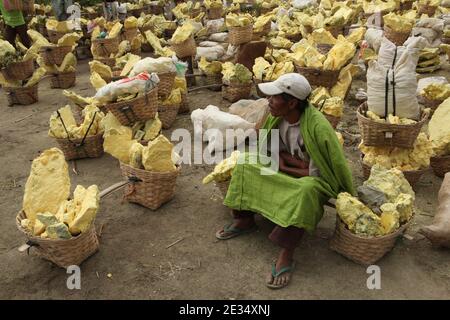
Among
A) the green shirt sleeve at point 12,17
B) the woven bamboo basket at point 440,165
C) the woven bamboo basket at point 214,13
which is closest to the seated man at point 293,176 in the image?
the woven bamboo basket at point 440,165

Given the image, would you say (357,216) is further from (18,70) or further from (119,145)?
(18,70)

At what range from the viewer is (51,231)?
2572 millimetres

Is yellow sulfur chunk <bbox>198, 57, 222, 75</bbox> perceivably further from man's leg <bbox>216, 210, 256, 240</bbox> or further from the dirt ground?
man's leg <bbox>216, 210, 256, 240</bbox>

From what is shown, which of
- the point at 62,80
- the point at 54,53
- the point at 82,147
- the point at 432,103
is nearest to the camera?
the point at 82,147

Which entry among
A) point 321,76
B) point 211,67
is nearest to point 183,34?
point 211,67

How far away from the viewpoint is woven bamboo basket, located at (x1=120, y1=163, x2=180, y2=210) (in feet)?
10.9

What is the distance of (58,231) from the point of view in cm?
257

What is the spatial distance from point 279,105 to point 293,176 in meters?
0.49

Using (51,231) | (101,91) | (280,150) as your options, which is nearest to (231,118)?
(101,91)

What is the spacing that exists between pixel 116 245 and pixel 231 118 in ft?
6.62

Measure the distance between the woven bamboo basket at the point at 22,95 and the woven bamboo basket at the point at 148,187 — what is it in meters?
3.48

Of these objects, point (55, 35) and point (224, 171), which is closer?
point (224, 171)

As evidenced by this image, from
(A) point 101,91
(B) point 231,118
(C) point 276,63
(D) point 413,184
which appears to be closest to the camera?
(D) point 413,184
